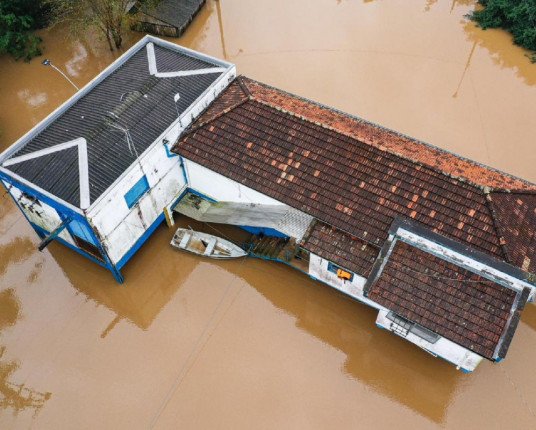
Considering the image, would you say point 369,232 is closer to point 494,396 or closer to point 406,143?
point 406,143

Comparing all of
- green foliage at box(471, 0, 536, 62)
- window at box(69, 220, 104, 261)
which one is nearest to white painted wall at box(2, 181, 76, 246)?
window at box(69, 220, 104, 261)

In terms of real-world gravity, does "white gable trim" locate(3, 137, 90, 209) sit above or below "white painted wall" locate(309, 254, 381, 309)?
below

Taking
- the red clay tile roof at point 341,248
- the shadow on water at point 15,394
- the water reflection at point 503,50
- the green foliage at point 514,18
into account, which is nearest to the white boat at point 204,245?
the red clay tile roof at point 341,248

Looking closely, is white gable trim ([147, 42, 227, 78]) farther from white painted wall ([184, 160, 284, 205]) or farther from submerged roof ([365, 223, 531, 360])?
submerged roof ([365, 223, 531, 360])

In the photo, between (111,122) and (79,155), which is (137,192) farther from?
(111,122)

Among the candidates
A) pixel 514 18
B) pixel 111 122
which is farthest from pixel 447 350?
pixel 514 18

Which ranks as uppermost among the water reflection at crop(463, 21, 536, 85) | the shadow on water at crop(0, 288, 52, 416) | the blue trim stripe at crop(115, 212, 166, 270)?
the water reflection at crop(463, 21, 536, 85)
